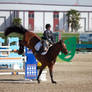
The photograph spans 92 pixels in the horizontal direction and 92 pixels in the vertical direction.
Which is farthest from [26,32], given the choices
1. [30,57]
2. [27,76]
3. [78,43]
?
[78,43]

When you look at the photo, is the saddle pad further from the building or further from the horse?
the building

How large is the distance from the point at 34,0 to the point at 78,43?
36.5 metres

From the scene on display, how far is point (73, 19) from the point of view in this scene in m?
58.3

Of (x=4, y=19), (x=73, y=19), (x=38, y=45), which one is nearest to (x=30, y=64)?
(x=38, y=45)

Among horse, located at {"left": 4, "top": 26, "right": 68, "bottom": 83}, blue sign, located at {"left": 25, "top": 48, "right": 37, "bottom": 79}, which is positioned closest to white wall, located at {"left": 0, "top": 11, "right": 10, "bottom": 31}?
blue sign, located at {"left": 25, "top": 48, "right": 37, "bottom": 79}

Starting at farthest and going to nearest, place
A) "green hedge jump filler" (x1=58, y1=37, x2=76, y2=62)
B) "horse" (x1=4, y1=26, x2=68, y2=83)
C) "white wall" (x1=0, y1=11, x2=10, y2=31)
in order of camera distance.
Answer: "white wall" (x1=0, y1=11, x2=10, y2=31)
"green hedge jump filler" (x1=58, y1=37, x2=76, y2=62)
"horse" (x1=4, y1=26, x2=68, y2=83)

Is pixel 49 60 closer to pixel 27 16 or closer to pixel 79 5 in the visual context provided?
pixel 27 16

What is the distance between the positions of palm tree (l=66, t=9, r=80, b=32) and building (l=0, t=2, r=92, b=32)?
85cm

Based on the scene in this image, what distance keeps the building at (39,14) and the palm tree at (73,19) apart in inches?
33.6

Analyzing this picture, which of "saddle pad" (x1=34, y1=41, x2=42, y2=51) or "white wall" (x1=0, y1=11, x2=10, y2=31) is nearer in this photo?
"saddle pad" (x1=34, y1=41, x2=42, y2=51)

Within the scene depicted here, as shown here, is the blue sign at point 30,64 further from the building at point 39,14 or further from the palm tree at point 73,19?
the palm tree at point 73,19

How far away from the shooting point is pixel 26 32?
29.7 feet

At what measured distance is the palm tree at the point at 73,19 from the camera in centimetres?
5594

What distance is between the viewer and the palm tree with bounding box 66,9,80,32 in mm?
55938
